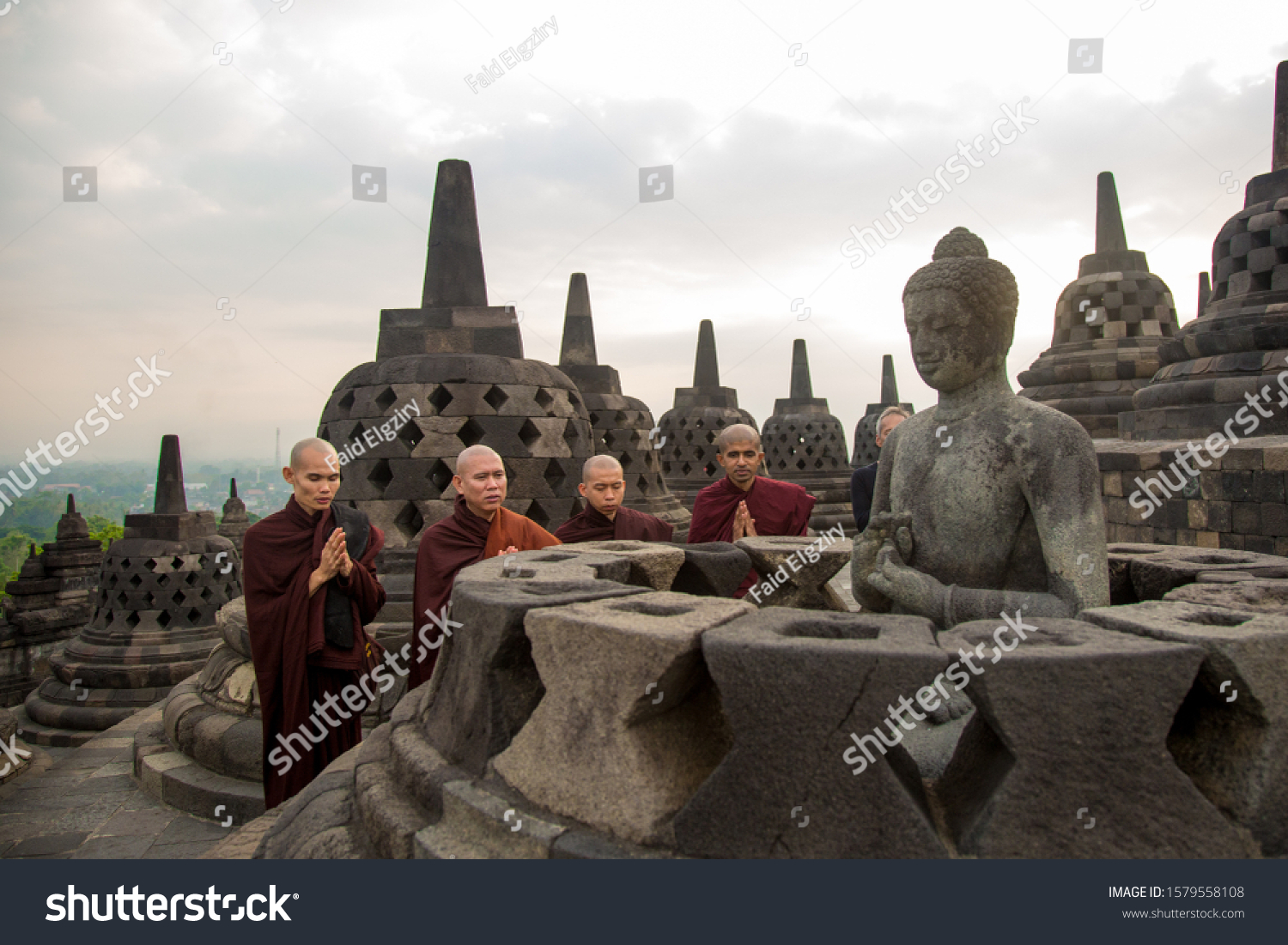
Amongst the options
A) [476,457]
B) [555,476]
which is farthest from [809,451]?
[476,457]

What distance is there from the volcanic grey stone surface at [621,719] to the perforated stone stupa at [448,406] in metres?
3.66

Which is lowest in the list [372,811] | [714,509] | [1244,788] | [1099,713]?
[372,811]

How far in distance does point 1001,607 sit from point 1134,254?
11315 mm

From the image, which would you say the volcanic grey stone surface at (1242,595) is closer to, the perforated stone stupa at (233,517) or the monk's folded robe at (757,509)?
the monk's folded robe at (757,509)

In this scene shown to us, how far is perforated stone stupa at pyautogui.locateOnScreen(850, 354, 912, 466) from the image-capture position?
1897 centimetres


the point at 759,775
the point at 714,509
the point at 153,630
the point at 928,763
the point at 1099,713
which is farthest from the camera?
the point at 153,630

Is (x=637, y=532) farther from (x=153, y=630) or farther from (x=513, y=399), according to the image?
(x=153, y=630)

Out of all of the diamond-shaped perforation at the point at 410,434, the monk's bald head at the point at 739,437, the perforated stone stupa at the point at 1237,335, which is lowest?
A: the monk's bald head at the point at 739,437

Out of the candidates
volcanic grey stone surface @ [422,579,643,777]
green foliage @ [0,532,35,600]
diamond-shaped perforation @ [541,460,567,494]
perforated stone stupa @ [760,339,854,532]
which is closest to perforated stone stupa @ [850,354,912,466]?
perforated stone stupa @ [760,339,854,532]

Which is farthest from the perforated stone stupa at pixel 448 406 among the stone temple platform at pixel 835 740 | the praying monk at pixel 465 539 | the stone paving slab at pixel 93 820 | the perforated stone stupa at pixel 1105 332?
the perforated stone stupa at pixel 1105 332

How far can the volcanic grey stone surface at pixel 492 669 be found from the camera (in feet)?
7.02

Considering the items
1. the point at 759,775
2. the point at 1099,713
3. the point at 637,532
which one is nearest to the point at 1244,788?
the point at 1099,713

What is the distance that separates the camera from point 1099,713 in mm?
1550

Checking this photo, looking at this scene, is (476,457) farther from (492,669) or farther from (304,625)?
(492,669)
